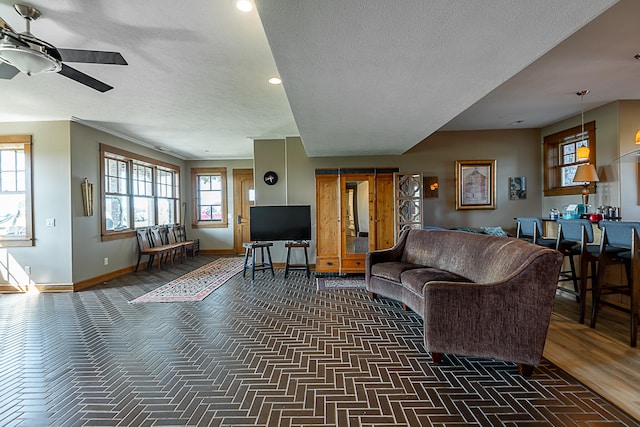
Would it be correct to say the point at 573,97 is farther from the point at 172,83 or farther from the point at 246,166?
the point at 246,166

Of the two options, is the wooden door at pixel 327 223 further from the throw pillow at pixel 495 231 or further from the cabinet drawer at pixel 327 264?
the throw pillow at pixel 495 231

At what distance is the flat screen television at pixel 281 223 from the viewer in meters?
5.90

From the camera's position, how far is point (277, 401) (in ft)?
6.76

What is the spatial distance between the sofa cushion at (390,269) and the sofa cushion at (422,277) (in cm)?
14

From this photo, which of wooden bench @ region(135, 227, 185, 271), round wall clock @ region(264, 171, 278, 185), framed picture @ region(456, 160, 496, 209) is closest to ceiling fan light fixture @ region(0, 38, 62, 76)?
round wall clock @ region(264, 171, 278, 185)

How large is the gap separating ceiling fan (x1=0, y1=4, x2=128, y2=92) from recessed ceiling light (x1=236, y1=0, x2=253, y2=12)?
39.6 inches

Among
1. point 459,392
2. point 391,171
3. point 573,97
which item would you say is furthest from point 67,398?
point 573,97

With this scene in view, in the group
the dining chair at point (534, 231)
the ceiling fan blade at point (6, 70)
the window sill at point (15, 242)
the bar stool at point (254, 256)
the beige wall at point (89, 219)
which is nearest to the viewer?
the ceiling fan blade at point (6, 70)

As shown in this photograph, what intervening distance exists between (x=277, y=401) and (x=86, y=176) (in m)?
5.24

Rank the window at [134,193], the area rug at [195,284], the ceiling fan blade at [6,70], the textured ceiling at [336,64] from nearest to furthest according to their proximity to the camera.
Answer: the textured ceiling at [336,64] → the ceiling fan blade at [6,70] → the area rug at [195,284] → the window at [134,193]

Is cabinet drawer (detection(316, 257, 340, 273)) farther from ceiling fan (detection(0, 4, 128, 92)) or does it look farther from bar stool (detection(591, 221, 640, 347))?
ceiling fan (detection(0, 4, 128, 92))

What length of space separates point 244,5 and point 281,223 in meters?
4.12

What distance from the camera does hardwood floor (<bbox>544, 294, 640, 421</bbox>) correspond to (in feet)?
6.89

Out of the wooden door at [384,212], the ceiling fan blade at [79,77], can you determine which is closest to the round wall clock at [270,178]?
the wooden door at [384,212]
